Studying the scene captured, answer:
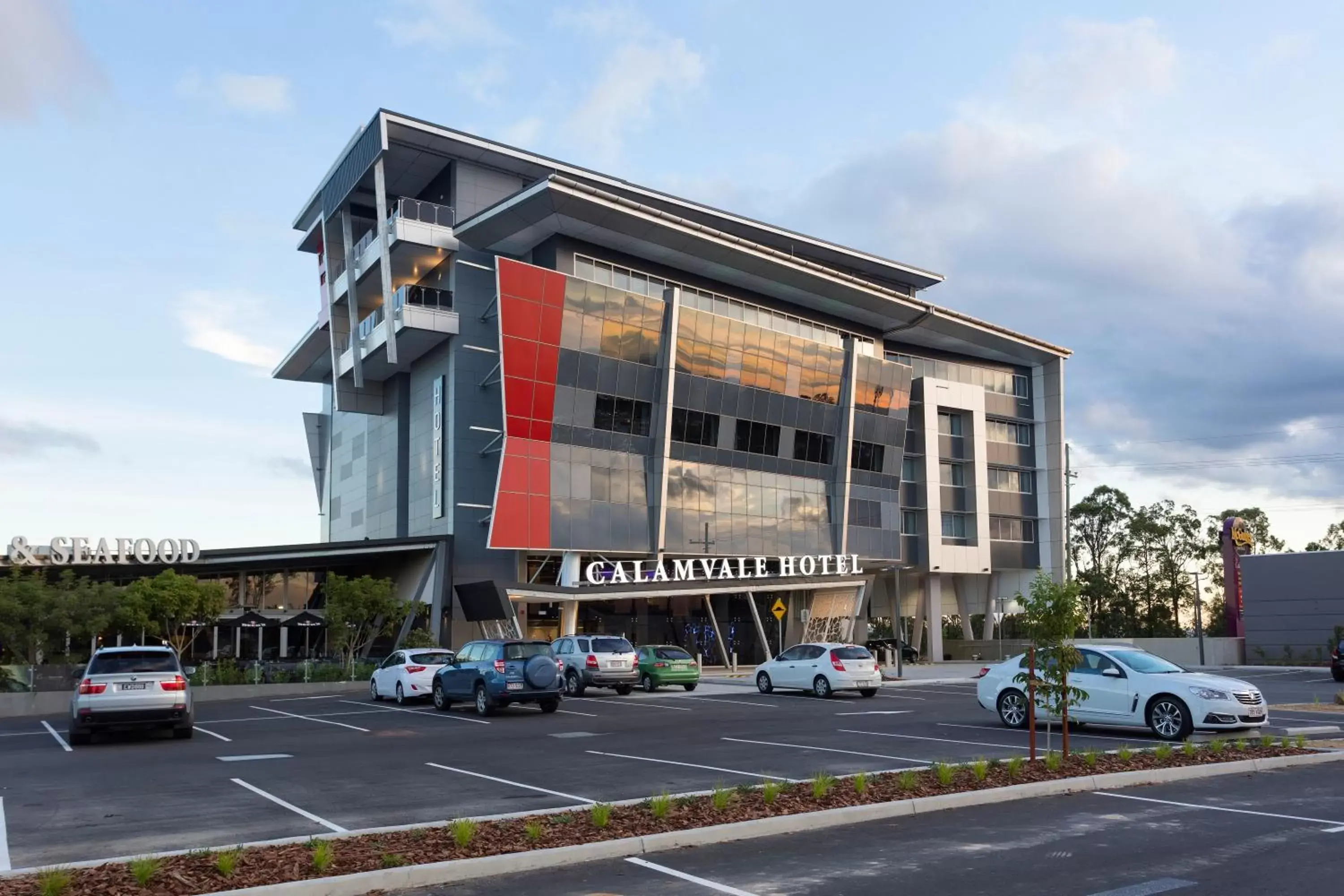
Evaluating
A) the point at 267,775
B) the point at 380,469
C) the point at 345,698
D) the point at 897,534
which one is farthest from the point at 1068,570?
the point at 267,775

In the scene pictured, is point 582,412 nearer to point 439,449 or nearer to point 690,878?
point 439,449

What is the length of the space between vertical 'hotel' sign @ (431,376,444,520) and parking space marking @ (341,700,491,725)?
2096 centimetres

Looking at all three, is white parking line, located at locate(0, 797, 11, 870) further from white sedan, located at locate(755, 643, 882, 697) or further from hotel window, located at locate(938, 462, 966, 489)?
hotel window, located at locate(938, 462, 966, 489)

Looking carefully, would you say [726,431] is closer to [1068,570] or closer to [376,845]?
[1068,570]

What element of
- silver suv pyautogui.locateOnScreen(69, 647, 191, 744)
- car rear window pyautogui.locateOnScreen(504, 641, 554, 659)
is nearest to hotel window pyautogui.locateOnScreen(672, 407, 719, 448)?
car rear window pyautogui.locateOnScreen(504, 641, 554, 659)

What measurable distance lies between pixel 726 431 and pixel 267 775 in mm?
40919

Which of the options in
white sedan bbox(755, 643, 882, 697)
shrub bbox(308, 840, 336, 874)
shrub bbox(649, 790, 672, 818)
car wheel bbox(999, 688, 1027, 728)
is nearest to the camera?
shrub bbox(308, 840, 336, 874)

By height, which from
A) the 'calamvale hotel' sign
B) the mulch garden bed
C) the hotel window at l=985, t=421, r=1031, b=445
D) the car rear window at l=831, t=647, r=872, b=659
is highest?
the hotel window at l=985, t=421, r=1031, b=445

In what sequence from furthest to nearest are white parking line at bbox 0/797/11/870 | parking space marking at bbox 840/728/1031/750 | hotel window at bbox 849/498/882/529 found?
hotel window at bbox 849/498/882/529, parking space marking at bbox 840/728/1031/750, white parking line at bbox 0/797/11/870

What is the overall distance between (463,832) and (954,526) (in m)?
67.1

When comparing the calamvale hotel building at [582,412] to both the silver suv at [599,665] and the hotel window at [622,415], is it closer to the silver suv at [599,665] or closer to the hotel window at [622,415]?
the hotel window at [622,415]

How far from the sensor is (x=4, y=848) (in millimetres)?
10250

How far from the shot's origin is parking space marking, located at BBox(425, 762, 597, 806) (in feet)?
41.9

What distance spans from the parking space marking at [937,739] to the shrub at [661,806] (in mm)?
7867
